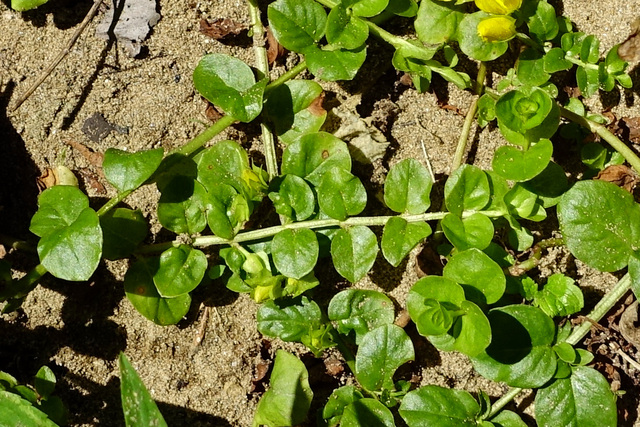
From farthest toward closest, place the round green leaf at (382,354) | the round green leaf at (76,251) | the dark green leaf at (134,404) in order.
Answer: the round green leaf at (382,354) < the round green leaf at (76,251) < the dark green leaf at (134,404)

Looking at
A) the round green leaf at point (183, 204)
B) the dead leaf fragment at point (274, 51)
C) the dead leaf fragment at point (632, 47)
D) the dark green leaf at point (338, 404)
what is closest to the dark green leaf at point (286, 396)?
the dark green leaf at point (338, 404)

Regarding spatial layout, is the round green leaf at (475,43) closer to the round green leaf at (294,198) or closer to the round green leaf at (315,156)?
the round green leaf at (315,156)

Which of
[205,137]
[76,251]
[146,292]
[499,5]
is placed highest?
[499,5]

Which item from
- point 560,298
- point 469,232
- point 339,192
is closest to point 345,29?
point 339,192

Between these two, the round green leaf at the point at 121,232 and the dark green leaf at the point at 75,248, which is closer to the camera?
the dark green leaf at the point at 75,248

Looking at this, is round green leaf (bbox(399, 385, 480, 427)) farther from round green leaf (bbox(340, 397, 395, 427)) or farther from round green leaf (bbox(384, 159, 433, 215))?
round green leaf (bbox(384, 159, 433, 215))

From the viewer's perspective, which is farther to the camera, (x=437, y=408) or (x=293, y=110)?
(x=293, y=110)

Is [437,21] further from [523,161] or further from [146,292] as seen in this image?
[146,292]

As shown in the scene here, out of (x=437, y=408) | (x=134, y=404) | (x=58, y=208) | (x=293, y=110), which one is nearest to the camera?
(x=134, y=404)

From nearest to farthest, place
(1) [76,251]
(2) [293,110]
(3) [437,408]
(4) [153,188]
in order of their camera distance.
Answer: (1) [76,251] < (3) [437,408] < (2) [293,110] < (4) [153,188]
